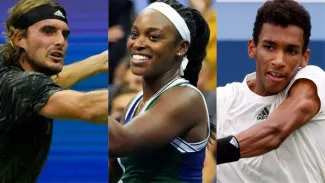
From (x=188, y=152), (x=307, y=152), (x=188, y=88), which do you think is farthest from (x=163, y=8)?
(x=307, y=152)

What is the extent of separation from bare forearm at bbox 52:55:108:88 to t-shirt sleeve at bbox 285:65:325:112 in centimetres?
109

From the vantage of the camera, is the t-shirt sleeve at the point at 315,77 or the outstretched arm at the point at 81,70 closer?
the t-shirt sleeve at the point at 315,77

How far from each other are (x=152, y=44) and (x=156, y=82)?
0.21m

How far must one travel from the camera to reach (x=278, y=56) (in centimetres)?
356

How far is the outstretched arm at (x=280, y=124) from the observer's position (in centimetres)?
357

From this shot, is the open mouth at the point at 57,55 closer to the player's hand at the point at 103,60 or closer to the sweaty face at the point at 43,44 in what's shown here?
the sweaty face at the point at 43,44

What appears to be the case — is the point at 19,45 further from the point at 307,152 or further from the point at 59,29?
the point at 307,152

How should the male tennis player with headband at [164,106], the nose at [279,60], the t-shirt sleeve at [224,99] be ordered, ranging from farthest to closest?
the t-shirt sleeve at [224,99], the nose at [279,60], the male tennis player with headband at [164,106]

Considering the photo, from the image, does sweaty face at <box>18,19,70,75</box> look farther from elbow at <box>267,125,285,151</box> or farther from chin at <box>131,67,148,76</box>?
elbow at <box>267,125,285,151</box>

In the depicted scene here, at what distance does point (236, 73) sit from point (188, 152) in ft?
1.92

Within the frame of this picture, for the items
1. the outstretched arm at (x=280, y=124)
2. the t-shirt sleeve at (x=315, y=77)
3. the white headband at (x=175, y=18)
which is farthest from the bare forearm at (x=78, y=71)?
the t-shirt sleeve at (x=315, y=77)

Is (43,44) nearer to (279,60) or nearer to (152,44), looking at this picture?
(152,44)

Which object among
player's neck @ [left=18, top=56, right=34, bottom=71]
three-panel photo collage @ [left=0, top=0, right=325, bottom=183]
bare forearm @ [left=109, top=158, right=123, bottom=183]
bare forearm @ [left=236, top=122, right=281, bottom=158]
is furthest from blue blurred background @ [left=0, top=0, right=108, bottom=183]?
bare forearm @ [left=236, top=122, right=281, bottom=158]

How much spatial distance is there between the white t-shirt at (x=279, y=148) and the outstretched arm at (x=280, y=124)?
0.03 meters
